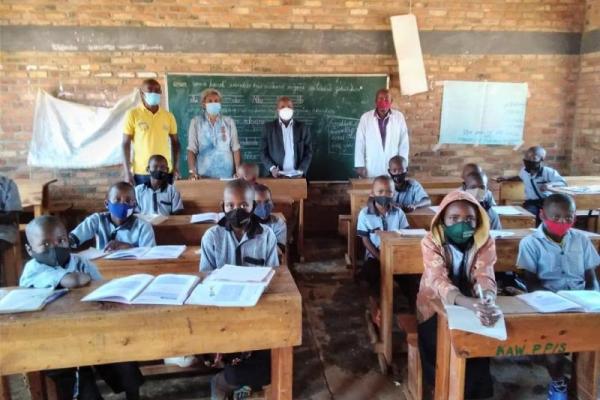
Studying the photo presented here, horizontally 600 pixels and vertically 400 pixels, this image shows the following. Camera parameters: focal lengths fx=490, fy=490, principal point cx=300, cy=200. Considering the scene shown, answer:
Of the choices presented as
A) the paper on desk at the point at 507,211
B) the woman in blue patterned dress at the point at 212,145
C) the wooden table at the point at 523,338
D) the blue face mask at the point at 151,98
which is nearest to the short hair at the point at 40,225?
the wooden table at the point at 523,338

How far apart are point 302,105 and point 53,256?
4.57 meters

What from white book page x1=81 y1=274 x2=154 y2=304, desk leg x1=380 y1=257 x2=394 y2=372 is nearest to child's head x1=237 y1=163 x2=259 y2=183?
desk leg x1=380 y1=257 x2=394 y2=372

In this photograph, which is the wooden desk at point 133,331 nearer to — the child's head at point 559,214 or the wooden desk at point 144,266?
the wooden desk at point 144,266

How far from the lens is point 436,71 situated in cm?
643

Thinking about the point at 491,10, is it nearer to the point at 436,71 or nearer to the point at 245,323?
the point at 436,71

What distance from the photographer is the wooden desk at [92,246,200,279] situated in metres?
2.61

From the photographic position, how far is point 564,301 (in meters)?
2.10

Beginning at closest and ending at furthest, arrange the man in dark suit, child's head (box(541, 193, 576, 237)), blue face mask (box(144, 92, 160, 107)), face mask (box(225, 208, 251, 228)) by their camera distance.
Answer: face mask (box(225, 208, 251, 228))
child's head (box(541, 193, 576, 237))
blue face mask (box(144, 92, 160, 107))
the man in dark suit

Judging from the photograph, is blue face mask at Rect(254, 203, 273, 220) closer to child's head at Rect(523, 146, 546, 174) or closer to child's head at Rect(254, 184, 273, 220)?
child's head at Rect(254, 184, 273, 220)

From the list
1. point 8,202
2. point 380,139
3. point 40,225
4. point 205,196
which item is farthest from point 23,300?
point 380,139

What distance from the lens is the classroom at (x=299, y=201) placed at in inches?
77.8

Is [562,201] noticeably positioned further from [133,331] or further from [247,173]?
[247,173]

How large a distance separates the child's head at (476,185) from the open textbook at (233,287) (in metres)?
2.34

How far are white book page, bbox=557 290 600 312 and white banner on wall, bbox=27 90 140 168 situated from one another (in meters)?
5.28
